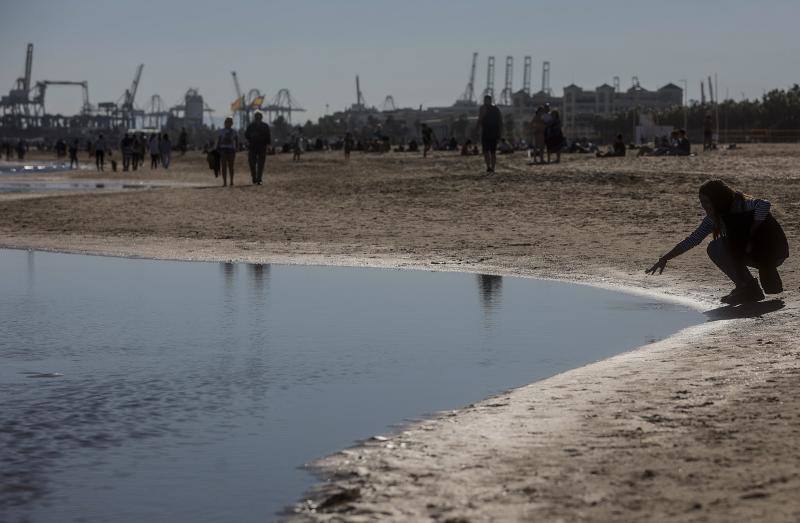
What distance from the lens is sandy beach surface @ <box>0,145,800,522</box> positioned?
486 cm

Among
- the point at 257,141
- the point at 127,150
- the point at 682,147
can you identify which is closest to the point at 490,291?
the point at 257,141

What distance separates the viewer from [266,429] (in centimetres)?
634

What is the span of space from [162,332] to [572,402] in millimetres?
3905

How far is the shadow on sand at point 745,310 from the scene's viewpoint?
9789 millimetres

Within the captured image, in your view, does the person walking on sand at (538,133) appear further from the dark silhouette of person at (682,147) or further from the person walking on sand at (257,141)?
the person walking on sand at (257,141)

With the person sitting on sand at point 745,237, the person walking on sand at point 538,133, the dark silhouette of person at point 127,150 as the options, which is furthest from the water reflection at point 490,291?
the dark silhouette of person at point 127,150

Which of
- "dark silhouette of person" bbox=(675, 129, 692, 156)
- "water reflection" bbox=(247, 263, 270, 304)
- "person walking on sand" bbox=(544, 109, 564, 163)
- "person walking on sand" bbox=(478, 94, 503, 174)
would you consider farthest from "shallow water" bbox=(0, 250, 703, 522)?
"dark silhouette of person" bbox=(675, 129, 692, 156)

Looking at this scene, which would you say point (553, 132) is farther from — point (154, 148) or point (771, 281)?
point (154, 148)

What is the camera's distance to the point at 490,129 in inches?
1038

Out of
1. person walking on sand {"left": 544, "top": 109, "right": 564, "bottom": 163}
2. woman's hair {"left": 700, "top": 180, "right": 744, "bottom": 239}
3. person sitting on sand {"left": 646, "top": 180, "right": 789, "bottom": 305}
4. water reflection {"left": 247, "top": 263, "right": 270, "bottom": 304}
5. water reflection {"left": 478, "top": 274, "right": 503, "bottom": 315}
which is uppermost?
person walking on sand {"left": 544, "top": 109, "right": 564, "bottom": 163}

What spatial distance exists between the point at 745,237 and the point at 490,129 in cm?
1631

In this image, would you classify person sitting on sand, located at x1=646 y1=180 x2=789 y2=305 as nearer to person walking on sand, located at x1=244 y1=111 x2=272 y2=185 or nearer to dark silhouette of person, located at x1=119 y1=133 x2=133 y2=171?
person walking on sand, located at x1=244 y1=111 x2=272 y2=185

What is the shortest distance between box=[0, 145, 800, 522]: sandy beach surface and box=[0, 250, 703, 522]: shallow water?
1.16ft

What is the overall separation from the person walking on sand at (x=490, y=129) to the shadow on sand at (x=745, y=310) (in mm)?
15715
